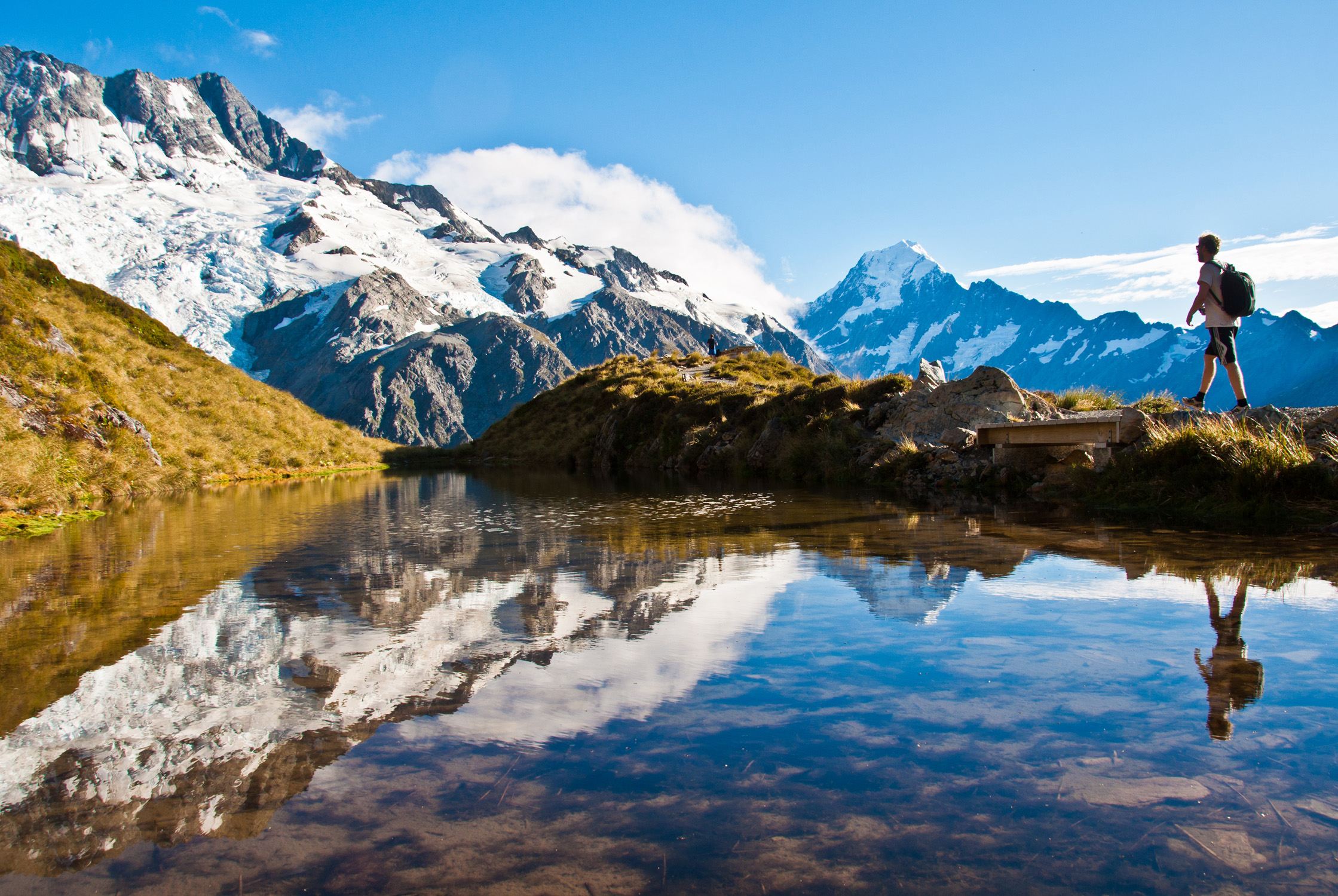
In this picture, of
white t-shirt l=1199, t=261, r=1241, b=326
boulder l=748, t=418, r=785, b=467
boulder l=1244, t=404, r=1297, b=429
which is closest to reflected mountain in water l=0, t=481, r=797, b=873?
white t-shirt l=1199, t=261, r=1241, b=326

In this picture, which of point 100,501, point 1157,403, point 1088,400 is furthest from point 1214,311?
point 100,501

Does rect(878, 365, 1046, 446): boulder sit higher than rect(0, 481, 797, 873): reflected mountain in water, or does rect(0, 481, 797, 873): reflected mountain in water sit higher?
rect(878, 365, 1046, 446): boulder

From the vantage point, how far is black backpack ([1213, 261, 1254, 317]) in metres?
10.4

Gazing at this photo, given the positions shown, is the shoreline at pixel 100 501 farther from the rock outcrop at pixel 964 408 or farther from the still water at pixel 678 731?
the rock outcrop at pixel 964 408

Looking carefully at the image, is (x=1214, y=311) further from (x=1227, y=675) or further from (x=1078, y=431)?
(x=1227, y=675)

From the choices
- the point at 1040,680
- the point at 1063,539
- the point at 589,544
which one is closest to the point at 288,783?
the point at 1040,680

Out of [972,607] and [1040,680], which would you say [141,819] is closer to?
[1040,680]

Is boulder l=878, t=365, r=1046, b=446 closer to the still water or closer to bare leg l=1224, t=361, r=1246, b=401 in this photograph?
bare leg l=1224, t=361, r=1246, b=401

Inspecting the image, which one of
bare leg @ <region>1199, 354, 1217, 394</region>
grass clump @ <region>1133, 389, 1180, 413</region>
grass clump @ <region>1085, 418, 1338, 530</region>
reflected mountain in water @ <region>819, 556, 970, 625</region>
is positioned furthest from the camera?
grass clump @ <region>1133, 389, 1180, 413</region>

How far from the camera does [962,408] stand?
1920 cm

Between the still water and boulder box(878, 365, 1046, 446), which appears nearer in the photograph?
the still water

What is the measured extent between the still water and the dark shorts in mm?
4976

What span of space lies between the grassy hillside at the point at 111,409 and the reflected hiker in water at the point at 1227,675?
14862 millimetres

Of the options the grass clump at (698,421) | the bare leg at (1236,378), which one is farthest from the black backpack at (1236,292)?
the grass clump at (698,421)
